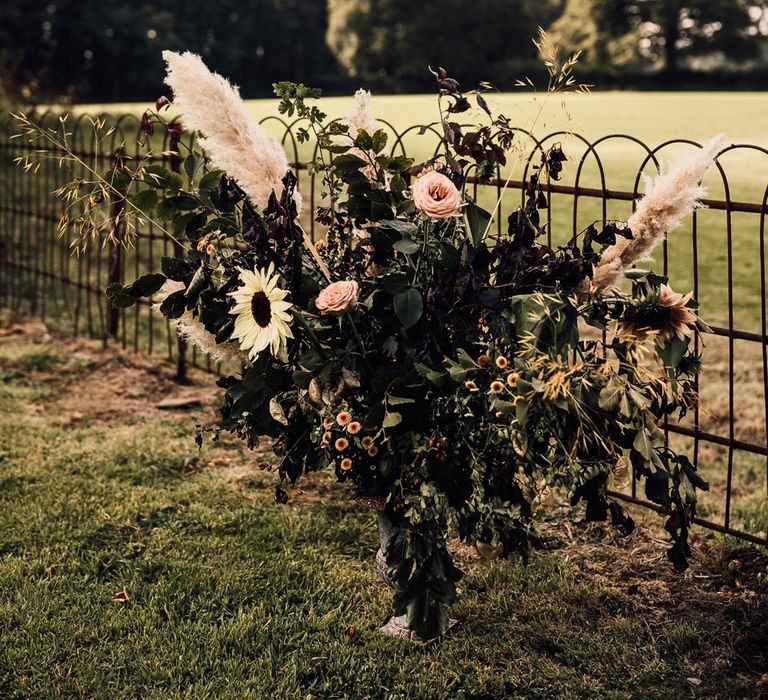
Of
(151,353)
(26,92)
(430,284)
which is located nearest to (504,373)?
(430,284)

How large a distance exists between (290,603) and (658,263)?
6.87m

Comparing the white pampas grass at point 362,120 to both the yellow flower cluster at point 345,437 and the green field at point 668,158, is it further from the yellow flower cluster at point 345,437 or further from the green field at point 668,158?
the yellow flower cluster at point 345,437

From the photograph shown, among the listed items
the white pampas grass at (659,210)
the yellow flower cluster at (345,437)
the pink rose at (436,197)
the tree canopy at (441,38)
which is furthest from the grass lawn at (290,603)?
the tree canopy at (441,38)

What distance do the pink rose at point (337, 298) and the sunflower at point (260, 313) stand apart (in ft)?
0.28

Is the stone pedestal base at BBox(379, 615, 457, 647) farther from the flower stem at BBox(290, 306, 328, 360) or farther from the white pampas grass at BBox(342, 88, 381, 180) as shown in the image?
the white pampas grass at BBox(342, 88, 381, 180)

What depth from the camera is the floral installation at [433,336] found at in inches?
91.8

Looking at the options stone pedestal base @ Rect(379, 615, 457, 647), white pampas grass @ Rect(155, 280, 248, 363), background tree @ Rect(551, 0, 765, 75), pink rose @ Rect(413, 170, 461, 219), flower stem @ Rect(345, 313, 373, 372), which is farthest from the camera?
background tree @ Rect(551, 0, 765, 75)

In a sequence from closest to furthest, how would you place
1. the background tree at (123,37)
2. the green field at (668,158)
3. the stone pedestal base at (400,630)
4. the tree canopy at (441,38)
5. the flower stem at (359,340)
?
the flower stem at (359,340) < the stone pedestal base at (400,630) < the green field at (668,158) < the background tree at (123,37) < the tree canopy at (441,38)

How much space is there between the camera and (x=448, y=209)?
230cm

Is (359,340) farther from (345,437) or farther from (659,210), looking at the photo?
A: (659,210)

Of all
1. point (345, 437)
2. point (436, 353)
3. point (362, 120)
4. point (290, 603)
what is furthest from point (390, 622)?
point (362, 120)

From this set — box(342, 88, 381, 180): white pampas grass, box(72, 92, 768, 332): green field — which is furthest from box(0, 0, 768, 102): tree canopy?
box(342, 88, 381, 180): white pampas grass

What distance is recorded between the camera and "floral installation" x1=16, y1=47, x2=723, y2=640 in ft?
7.65

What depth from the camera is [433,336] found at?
2482 mm
